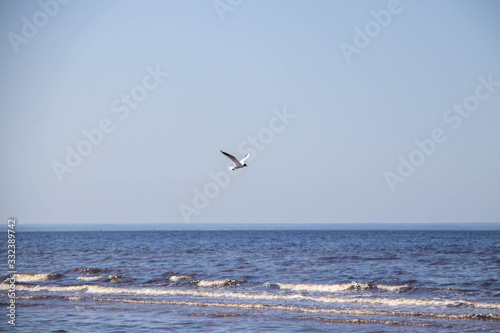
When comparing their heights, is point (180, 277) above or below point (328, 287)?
above

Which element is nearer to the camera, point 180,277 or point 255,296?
point 255,296

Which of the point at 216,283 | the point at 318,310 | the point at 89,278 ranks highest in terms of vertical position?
the point at 89,278

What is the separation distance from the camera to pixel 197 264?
36594 mm

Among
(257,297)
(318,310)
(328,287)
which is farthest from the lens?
(328,287)

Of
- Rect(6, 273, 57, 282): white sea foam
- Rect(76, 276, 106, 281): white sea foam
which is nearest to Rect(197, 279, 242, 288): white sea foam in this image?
Answer: Rect(76, 276, 106, 281): white sea foam

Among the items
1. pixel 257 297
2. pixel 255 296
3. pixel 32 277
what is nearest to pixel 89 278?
pixel 32 277

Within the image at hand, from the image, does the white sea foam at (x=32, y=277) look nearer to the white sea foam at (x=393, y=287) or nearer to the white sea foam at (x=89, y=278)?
the white sea foam at (x=89, y=278)

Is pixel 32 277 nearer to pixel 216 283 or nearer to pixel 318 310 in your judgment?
pixel 216 283

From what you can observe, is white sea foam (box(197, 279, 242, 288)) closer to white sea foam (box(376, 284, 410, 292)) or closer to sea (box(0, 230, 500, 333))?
sea (box(0, 230, 500, 333))

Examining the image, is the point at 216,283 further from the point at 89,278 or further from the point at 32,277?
the point at 32,277

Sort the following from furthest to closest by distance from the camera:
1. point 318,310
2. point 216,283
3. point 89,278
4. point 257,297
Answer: point 89,278
point 216,283
point 257,297
point 318,310

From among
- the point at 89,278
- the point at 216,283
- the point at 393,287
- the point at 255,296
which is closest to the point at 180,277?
A: the point at 216,283

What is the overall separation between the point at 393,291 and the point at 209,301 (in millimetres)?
8008

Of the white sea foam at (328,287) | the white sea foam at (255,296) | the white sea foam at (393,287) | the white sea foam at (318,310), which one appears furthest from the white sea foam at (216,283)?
the white sea foam at (393,287)
